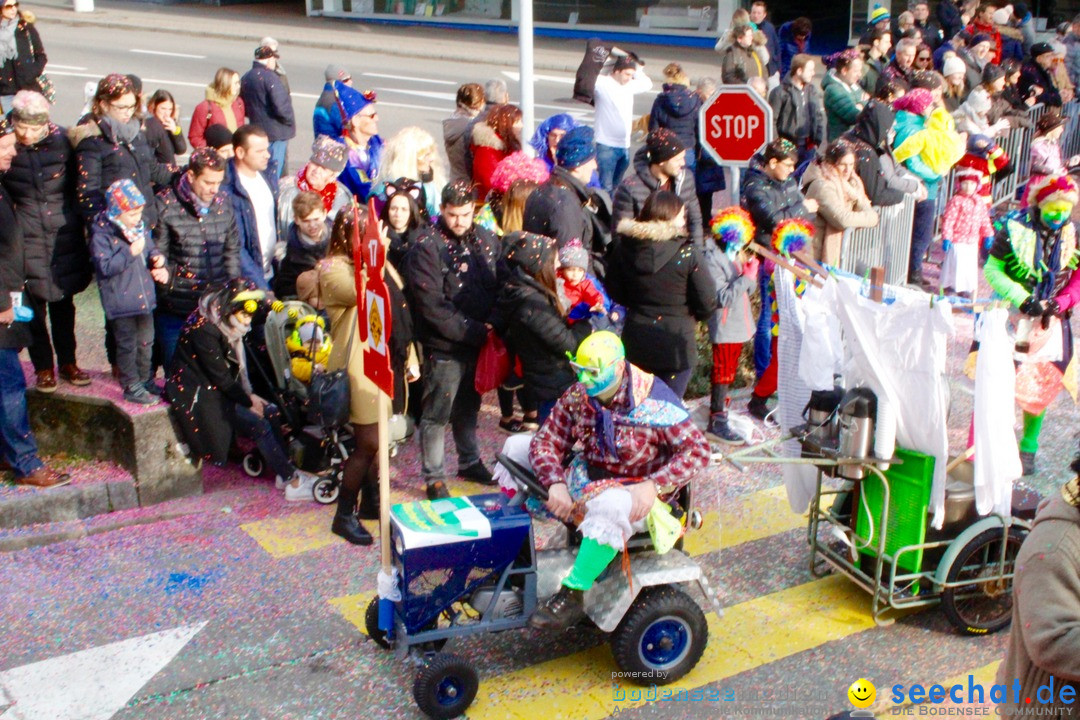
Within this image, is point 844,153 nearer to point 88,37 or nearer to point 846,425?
point 846,425

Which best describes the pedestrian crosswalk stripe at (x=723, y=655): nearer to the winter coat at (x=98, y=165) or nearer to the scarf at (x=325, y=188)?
the winter coat at (x=98, y=165)

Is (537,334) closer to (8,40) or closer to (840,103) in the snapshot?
(840,103)

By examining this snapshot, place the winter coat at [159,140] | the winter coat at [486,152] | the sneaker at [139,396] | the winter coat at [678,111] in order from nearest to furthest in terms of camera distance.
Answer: the sneaker at [139,396] → the winter coat at [486,152] → the winter coat at [159,140] → the winter coat at [678,111]

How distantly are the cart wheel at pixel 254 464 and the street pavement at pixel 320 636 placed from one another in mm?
84

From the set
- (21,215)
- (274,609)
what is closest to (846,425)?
(274,609)

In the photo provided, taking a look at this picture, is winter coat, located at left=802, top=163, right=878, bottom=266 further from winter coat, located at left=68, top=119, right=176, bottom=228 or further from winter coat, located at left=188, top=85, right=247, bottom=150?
winter coat, located at left=188, top=85, right=247, bottom=150

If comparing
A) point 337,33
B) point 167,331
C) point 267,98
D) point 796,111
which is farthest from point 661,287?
point 337,33

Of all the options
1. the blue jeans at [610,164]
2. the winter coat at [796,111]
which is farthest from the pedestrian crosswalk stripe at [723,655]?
the winter coat at [796,111]

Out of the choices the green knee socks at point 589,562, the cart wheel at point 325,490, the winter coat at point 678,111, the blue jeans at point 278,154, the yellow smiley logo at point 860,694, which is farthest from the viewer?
the blue jeans at point 278,154

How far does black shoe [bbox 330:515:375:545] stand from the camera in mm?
6770

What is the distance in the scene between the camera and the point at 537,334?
23.0 ft

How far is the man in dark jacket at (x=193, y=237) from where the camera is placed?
24.6ft

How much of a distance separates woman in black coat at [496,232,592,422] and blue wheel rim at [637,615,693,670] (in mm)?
1933

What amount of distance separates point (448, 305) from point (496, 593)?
228cm
